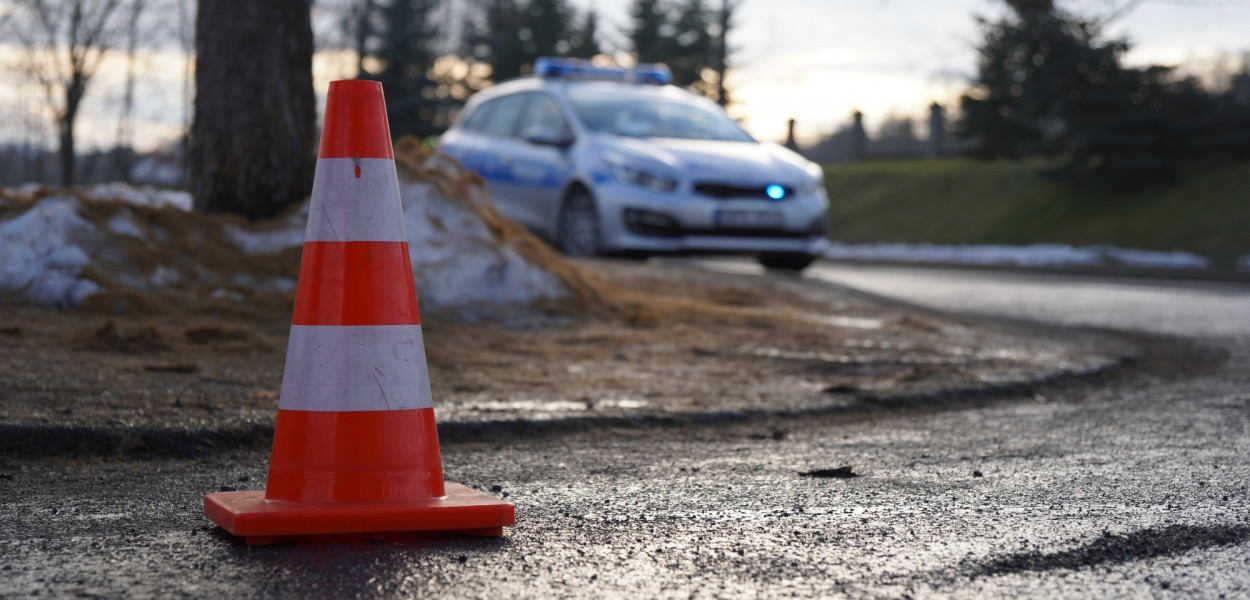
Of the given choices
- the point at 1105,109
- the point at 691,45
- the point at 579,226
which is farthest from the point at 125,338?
the point at 691,45

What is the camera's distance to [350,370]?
3037mm

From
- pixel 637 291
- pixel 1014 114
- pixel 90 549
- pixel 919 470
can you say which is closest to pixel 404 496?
pixel 90 549

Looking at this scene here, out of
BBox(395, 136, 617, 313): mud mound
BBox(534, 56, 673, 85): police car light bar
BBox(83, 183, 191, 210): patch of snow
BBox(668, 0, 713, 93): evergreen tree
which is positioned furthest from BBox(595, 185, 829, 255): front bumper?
BBox(668, 0, 713, 93): evergreen tree

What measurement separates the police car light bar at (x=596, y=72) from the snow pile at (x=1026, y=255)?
783cm

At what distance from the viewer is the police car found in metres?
10.1

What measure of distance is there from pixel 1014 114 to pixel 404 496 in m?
26.1

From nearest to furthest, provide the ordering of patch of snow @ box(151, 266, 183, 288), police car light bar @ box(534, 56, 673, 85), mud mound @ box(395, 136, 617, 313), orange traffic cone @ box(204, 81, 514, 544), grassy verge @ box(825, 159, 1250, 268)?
1. orange traffic cone @ box(204, 81, 514, 544)
2. patch of snow @ box(151, 266, 183, 288)
3. mud mound @ box(395, 136, 617, 313)
4. police car light bar @ box(534, 56, 673, 85)
5. grassy verge @ box(825, 159, 1250, 268)

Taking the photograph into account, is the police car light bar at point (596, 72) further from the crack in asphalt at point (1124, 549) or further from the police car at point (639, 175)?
the crack in asphalt at point (1124, 549)

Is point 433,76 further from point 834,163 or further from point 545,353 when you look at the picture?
point 545,353

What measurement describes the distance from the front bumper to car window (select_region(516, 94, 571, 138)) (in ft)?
3.35

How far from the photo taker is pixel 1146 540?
2.81m

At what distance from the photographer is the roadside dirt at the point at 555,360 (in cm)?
438

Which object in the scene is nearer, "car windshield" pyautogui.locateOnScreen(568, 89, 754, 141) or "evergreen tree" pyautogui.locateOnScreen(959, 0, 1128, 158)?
"car windshield" pyautogui.locateOnScreen(568, 89, 754, 141)

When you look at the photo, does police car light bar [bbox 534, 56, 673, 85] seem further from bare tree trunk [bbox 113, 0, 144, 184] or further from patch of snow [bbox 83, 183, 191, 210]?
bare tree trunk [bbox 113, 0, 144, 184]
